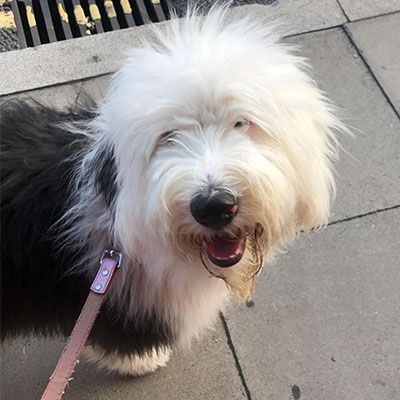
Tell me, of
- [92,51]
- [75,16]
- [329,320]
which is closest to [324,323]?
[329,320]

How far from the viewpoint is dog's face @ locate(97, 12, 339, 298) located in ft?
4.66

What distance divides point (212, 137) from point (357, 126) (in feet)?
5.11

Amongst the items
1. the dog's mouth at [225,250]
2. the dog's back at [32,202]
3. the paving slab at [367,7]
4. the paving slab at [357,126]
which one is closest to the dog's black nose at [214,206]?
the dog's mouth at [225,250]

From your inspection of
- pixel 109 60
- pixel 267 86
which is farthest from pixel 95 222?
pixel 109 60

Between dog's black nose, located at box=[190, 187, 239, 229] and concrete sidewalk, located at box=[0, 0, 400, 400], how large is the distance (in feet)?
3.57

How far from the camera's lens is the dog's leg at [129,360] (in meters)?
2.17

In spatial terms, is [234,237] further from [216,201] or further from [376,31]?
[376,31]

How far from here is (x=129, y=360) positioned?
7.23 feet

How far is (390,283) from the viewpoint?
8.18 ft

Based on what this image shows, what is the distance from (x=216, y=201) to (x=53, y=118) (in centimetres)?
77

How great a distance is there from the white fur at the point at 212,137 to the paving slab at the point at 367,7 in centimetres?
174

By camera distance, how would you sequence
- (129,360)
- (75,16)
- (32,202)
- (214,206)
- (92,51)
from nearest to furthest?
(214,206) < (32,202) < (129,360) < (92,51) < (75,16)

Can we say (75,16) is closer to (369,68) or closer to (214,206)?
(369,68)

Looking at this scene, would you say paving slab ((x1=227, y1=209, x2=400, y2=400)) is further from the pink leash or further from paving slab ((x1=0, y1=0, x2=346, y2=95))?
paving slab ((x1=0, y1=0, x2=346, y2=95))
